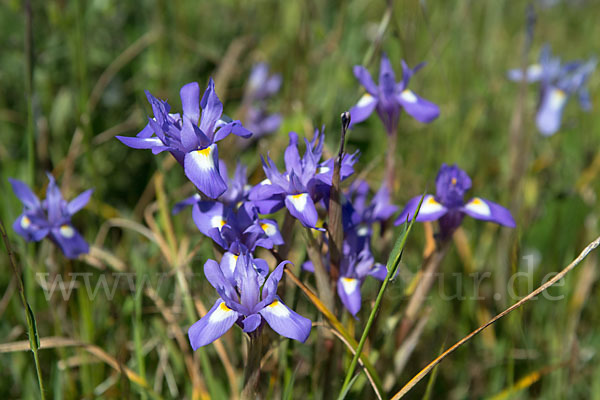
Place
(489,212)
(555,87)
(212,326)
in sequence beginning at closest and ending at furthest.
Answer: (212,326) < (489,212) < (555,87)

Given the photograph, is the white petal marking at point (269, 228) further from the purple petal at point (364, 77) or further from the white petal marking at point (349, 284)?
the purple petal at point (364, 77)

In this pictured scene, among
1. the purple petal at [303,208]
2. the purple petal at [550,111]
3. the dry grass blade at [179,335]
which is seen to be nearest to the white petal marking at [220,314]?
the purple petal at [303,208]

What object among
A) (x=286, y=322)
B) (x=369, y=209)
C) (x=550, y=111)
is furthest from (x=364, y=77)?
(x=550, y=111)

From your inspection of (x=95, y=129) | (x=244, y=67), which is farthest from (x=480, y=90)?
(x=95, y=129)

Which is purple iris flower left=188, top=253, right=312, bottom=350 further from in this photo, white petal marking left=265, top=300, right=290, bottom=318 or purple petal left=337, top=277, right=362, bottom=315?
purple petal left=337, top=277, right=362, bottom=315

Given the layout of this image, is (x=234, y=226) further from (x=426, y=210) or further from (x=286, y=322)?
(x=426, y=210)
